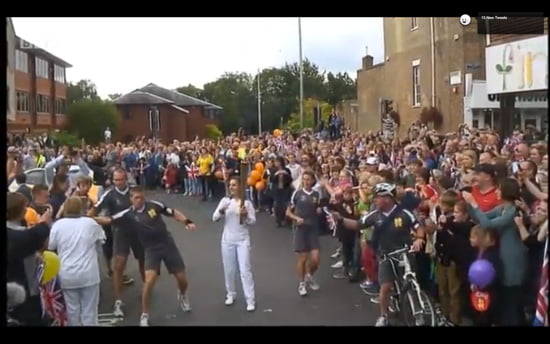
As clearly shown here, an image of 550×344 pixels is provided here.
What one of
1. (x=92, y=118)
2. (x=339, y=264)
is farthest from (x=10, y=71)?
(x=339, y=264)

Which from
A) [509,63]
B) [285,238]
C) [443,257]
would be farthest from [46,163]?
[509,63]

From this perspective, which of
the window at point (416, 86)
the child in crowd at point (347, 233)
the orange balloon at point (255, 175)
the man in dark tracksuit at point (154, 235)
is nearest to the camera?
the man in dark tracksuit at point (154, 235)

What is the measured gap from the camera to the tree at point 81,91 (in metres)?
3.88

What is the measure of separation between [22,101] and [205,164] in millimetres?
1051

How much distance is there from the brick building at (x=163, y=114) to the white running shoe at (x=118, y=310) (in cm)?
89

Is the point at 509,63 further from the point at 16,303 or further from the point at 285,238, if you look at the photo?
the point at 16,303

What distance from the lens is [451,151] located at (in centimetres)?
416

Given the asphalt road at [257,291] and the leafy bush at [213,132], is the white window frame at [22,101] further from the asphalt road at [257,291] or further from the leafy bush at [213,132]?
the leafy bush at [213,132]

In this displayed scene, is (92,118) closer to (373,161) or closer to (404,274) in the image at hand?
(373,161)

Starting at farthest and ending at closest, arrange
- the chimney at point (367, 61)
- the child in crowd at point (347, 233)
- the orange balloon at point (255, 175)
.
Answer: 1. the orange balloon at point (255, 175)
2. the chimney at point (367, 61)
3. the child in crowd at point (347, 233)

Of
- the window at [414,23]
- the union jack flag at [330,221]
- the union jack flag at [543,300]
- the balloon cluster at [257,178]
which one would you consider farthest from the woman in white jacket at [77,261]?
the union jack flag at [543,300]

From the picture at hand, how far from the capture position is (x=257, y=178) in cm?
424

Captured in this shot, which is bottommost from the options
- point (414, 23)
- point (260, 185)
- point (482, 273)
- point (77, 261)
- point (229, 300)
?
point (229, 300)
